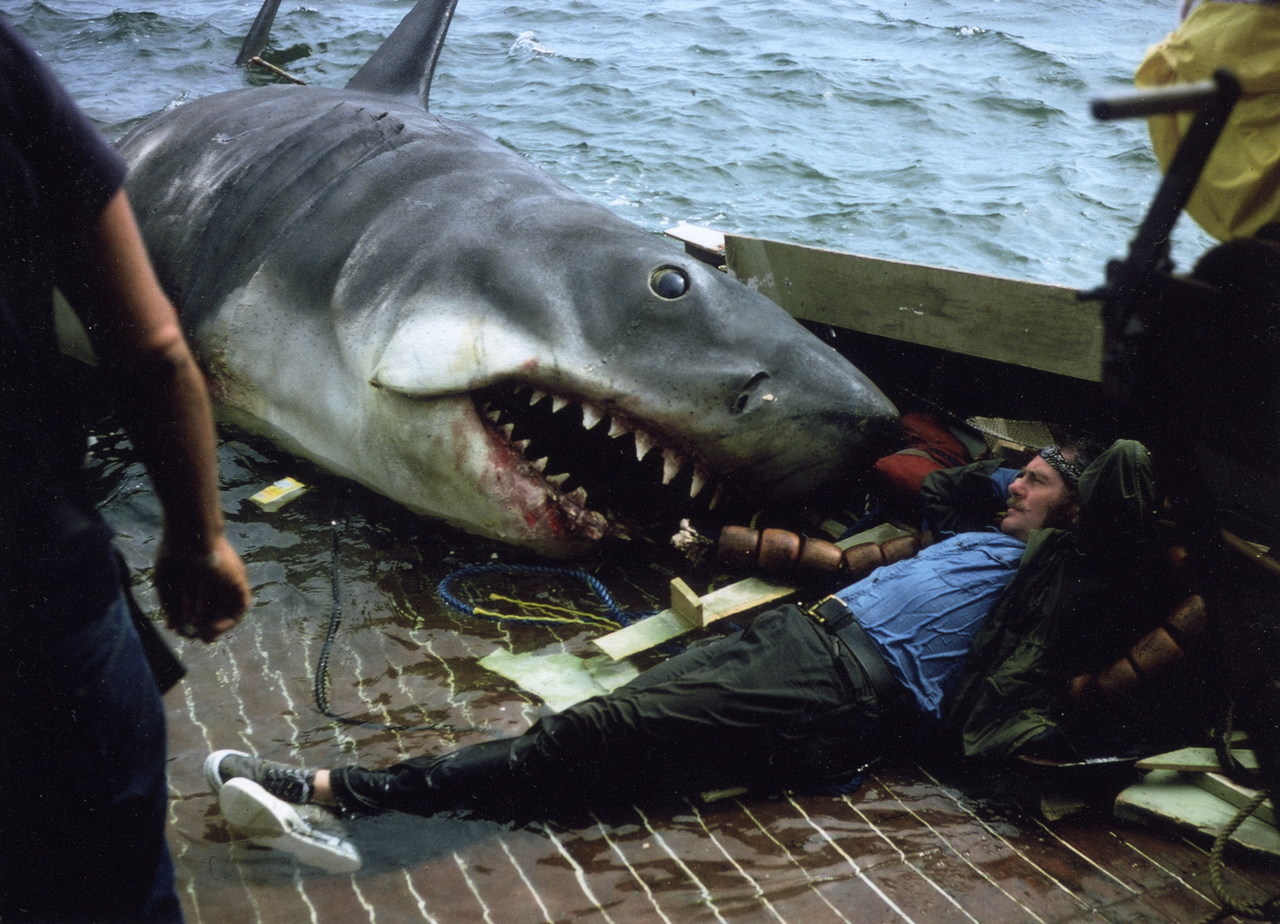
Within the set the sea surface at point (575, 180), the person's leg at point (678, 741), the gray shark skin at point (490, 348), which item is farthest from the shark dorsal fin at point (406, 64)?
the person's leg at point (678, 741)

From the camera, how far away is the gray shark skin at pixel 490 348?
10.8ft

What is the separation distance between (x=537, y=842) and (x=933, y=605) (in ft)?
4.54

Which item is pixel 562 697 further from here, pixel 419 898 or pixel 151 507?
pixel 151 507

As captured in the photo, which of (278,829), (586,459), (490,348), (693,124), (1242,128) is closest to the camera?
(1242,128)

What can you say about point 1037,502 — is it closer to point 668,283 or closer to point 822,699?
point 822,699

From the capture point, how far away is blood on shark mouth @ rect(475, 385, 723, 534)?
140 inches

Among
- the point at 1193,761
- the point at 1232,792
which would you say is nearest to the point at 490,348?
the point at 1193,761

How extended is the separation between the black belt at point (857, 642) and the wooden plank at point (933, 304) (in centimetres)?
159

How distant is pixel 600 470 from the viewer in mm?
3822

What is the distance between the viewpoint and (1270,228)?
5.64 ft

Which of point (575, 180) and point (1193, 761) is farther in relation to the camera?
point (575, 180)

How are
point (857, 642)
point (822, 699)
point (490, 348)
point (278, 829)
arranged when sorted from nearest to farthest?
point (278, 829)
point (822, 699)
point (857, 642)
point (490, 348)

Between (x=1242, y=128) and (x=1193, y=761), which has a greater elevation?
(x=1242, y=128)

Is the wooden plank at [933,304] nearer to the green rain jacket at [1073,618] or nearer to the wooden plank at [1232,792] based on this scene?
the green rain jacket at [1073,618]
